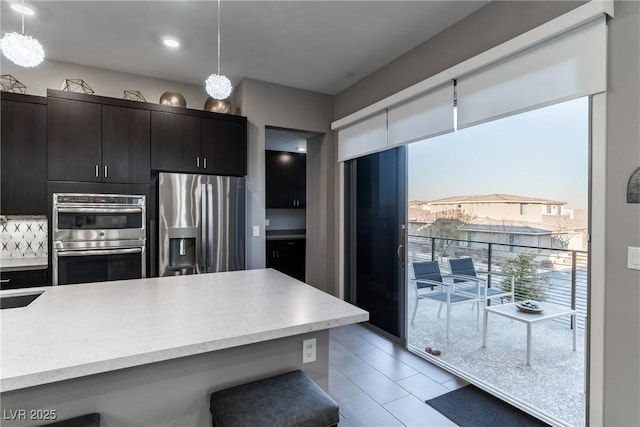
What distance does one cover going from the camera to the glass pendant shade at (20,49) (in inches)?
62.3

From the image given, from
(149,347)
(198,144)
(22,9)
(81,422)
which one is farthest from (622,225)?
(22,9)

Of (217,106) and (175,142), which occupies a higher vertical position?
(217,106)

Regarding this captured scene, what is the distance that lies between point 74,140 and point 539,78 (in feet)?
12.6

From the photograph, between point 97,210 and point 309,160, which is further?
point 309,160

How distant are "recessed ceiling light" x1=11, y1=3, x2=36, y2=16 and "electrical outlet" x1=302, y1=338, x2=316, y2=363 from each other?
3.22 m

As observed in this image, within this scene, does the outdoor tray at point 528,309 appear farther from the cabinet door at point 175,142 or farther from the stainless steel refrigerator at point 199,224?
the cabinet door at point 175,142

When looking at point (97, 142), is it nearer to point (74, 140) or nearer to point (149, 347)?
point (74, 140)

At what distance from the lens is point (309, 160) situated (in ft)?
15.7

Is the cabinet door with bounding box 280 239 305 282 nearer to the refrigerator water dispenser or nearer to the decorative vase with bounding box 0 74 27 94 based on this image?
the refrigerator water dispenser

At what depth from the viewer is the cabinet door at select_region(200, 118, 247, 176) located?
3.50 m

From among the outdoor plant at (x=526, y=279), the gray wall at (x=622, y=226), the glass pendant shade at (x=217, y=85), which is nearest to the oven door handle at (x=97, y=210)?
the glass pendant shade at (x=217, y=85)

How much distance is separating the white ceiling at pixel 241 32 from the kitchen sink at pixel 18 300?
2.16 metres

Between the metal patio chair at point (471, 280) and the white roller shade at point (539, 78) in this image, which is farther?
the metal patio chair at point (471, 280)

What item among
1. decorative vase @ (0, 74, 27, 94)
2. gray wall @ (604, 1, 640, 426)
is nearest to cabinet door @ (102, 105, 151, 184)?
decorative vase @ (0, 74, 27, 94)
